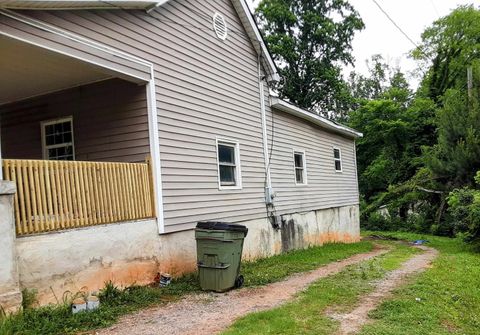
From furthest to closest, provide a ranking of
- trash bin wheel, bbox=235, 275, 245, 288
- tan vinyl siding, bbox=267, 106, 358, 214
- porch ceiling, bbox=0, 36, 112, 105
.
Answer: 1. tan vinyl siding, bbox=267, 106, 358, 214
2. trash bin wheel, bbox=235, 275, 245, 288
3. porch ceiling, bbox=0, 36, 112, 105

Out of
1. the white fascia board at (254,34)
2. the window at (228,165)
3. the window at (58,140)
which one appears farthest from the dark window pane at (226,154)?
the window at (58,140)

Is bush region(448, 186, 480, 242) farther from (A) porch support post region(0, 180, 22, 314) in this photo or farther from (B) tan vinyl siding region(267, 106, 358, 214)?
(A) porch support post region(0, 180, 22, 314)

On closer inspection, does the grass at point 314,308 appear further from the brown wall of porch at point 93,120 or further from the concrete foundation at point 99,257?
the brown wall of porch at point 93,120

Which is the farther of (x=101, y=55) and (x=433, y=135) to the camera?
(x=433, y=135)

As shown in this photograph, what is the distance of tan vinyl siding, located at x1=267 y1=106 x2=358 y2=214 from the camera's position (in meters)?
12.5

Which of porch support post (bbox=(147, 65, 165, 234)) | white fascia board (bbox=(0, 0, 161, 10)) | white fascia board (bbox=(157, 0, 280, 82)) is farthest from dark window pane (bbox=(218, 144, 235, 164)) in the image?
white fascia board (bbox=(0, 0, 161, 10))

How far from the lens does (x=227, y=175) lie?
998cm

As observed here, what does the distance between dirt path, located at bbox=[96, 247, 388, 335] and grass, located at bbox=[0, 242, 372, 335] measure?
25 cm

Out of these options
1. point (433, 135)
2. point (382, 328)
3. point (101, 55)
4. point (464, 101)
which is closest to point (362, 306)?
point (382, 328)

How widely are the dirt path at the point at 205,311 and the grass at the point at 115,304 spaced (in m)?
0.25

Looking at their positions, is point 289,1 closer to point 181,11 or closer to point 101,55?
point 181,11

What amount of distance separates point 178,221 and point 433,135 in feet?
82.7

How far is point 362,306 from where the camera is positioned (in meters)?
5.98

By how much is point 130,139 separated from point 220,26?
4.03 meters
